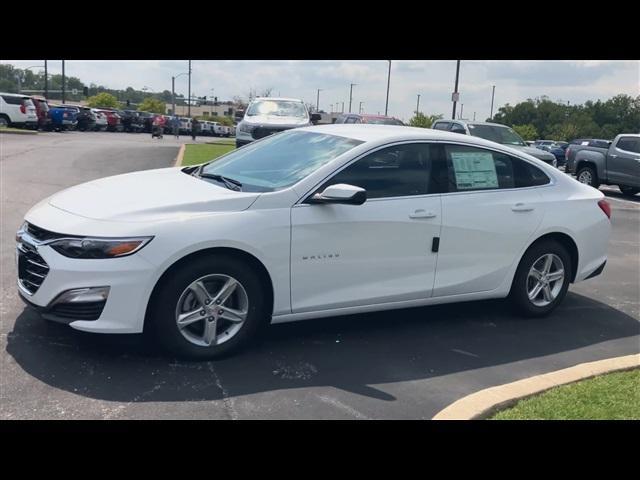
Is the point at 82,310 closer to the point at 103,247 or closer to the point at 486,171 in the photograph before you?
the point at 103,247

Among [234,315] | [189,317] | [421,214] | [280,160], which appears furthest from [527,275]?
[189,317]

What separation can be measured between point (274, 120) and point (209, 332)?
14374 millimetres

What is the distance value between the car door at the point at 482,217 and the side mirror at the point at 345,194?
0.99m

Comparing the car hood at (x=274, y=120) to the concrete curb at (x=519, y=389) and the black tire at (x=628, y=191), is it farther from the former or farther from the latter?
the concrete curb at (x=519, y=389)

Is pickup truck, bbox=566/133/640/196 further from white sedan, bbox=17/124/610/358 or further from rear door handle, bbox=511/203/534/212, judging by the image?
rear door handle, bbox=511/203/534/212

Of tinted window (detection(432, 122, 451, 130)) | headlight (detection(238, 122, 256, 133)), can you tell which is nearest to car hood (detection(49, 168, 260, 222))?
headlight (detection(238, 122, 256, 133))

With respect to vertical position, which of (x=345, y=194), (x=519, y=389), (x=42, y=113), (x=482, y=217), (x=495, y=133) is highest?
(x=495, y=133)

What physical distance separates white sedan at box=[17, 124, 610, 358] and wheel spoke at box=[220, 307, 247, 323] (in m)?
0.02

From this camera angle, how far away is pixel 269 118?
60.6 ft

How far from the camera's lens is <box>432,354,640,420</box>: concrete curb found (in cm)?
387

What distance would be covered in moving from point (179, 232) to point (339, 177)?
4.33 ft

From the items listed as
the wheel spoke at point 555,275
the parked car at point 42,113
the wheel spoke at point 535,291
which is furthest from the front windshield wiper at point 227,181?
the parked car at point 42,113

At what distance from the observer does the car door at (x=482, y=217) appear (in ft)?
17.7
